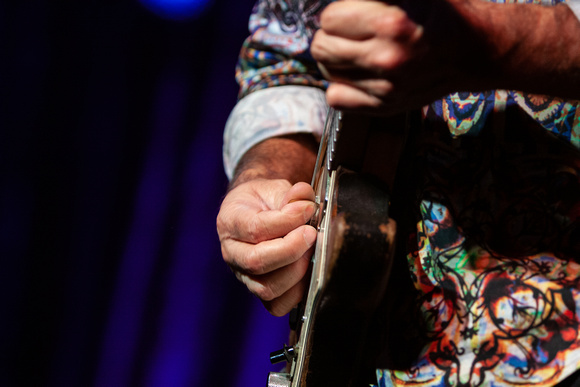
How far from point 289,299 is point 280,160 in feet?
0.93

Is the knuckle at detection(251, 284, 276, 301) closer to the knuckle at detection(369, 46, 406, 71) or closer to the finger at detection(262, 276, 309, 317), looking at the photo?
the finger at detection(262, 276, 309, 317)

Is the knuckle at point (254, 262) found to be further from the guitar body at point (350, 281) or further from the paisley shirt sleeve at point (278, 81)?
the paisley shirt sleeve at point (278, 81)

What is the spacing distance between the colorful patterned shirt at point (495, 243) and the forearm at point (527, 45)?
0.38 ft

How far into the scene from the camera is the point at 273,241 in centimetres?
54

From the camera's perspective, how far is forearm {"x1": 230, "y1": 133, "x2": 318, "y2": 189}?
763 mm

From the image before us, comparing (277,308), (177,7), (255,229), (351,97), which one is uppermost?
(177,7)

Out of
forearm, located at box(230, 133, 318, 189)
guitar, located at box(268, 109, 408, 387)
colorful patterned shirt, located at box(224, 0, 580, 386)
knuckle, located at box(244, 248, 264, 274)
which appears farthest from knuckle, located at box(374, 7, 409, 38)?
forearm, located at box(230, 133, 318, 189)

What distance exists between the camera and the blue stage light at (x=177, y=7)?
1.70 m

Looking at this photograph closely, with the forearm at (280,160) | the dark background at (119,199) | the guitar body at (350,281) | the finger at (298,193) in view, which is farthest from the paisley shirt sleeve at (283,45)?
the dark background at (119,199)

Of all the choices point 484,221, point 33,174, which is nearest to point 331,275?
point 484,221

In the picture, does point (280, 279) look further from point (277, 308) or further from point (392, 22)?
point (392, 22)

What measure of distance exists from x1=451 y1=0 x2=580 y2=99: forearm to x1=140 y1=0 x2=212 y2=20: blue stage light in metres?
1.56

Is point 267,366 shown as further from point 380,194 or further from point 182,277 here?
point 380,194

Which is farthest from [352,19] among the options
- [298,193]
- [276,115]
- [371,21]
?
[276,115]
